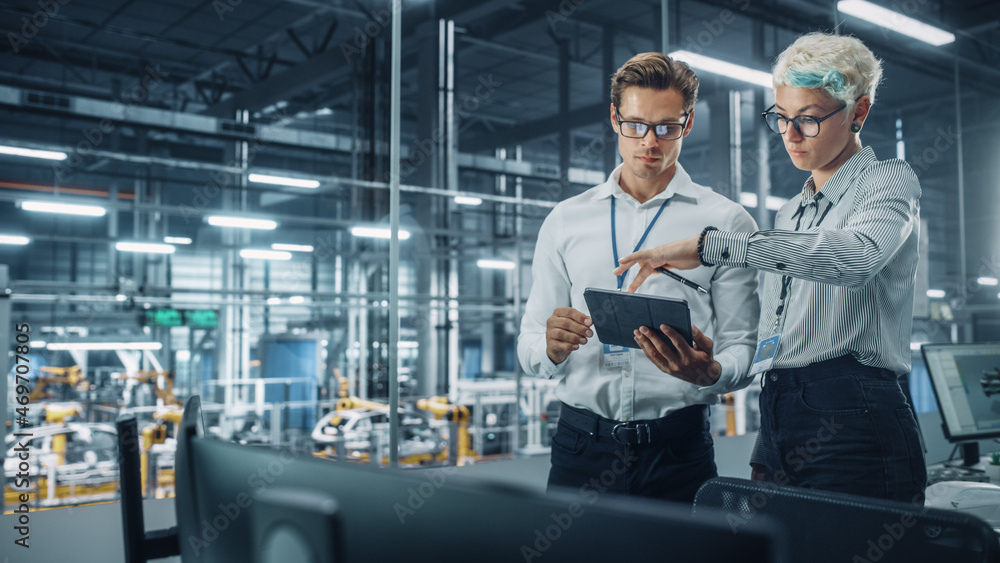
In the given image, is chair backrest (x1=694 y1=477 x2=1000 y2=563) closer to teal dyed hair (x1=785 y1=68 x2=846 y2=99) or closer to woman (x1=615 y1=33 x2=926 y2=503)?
woman (x1=615 y1=33 x2=926 y2=503)

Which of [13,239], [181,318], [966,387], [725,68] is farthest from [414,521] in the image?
[13,239]

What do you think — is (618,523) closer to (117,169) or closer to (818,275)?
(818,275)

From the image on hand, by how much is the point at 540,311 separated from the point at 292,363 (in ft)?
48.2

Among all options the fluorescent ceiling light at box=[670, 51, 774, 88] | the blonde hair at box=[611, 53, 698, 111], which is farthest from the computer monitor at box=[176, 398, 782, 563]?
the fluorescent ceiling light at box=[670, 51, 774, 88]

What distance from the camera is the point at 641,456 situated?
136cm

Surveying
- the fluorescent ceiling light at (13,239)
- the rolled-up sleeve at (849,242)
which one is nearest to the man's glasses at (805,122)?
the rolled-up sleeve at (849,242)

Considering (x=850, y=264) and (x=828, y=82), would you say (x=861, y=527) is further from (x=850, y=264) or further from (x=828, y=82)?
(x=828, y=82)

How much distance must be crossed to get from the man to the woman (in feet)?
0.29

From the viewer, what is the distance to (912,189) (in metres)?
1.28

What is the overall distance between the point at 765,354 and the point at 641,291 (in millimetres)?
261

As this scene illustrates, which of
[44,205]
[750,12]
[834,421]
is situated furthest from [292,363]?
[834,421]

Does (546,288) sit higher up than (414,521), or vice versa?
(546,288)

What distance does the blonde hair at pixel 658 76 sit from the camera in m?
1.41

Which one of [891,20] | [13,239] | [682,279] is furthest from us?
[13,239]
